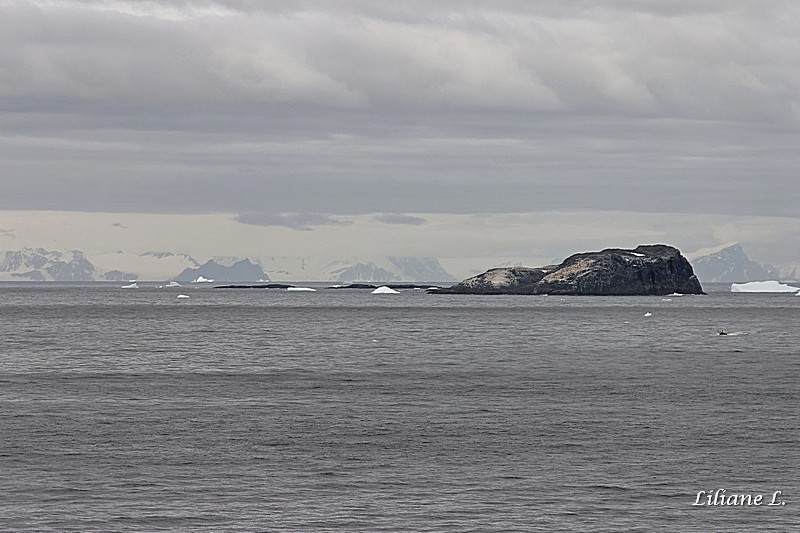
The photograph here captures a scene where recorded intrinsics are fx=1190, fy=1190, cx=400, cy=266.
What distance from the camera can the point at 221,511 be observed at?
3438cm

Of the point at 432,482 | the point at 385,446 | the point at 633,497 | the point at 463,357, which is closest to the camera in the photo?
the point at 633,497

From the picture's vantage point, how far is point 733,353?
10362 centimetres

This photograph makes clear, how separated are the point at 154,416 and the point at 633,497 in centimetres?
2710

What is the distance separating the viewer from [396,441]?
155ft

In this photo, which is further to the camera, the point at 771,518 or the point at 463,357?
the point at 463,357

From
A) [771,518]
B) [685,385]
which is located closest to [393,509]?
[771,518]

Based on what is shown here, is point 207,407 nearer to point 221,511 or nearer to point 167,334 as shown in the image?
point 221,511

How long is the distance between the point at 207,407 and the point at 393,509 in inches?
1057

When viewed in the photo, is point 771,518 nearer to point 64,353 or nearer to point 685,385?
point 685,385

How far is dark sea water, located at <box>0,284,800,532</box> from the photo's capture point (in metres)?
34.2

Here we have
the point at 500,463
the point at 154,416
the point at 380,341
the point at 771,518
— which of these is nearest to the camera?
the point at 771,518

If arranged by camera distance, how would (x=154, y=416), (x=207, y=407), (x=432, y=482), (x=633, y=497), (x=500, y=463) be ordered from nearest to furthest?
(x=633, y=497)
(x=432, y=482)
(x=500, y=463)
(x=154, y=416)
(x=207, y=407)

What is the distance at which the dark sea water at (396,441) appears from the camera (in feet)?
112

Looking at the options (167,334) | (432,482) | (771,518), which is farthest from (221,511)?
(167,334)
